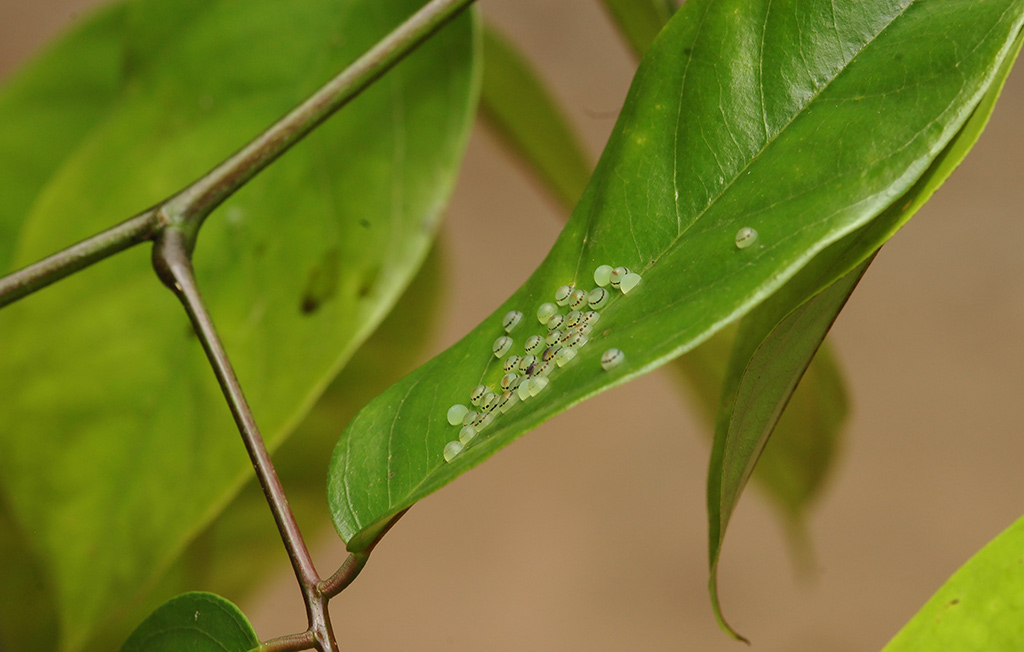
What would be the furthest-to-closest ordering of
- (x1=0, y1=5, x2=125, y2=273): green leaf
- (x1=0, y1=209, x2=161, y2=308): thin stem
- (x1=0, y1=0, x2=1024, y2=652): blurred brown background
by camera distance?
(x1=0, y1=0, x2=1024, y2=652): blurred brown background
(x1=0, y1=5, x2=125, y2=273): green leaf
(x1=0, y1=209, x2=161, y2=308): thin stem

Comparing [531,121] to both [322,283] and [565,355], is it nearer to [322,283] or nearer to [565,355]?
[322,283]

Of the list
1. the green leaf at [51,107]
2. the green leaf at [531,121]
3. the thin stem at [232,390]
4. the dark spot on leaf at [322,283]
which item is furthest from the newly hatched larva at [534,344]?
the green leaf at [51,107]

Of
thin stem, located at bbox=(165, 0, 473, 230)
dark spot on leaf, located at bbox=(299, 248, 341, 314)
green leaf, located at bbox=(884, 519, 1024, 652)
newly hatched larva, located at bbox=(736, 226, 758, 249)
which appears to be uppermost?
thin stem, located at bbox=(165, 0, 473, 230)

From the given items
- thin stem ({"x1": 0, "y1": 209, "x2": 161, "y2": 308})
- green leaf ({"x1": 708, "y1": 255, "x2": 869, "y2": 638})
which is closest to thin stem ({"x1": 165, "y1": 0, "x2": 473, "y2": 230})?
thin stem ({"x1": 0, "y1": 209, "x2": 161, "y2": 308})

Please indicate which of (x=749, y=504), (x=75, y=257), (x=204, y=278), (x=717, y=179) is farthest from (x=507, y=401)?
(x=749, y=504)

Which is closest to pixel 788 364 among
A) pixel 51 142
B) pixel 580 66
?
pixel 51 142

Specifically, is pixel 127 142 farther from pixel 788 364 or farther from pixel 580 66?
pixel 580 66

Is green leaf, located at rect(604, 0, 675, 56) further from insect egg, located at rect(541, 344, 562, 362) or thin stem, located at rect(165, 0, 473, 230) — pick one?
insect egg, located at rect(541, 344, 562, 362)
